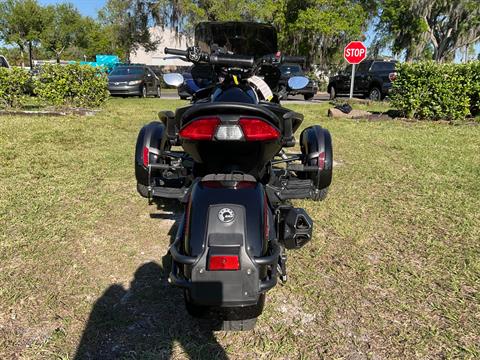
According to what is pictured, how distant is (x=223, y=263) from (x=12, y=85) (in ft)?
33.0

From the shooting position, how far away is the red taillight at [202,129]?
213cm

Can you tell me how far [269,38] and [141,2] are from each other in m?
40.8

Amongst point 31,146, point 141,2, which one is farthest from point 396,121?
point 141,2

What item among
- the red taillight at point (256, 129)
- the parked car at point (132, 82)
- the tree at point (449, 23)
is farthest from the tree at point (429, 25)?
the red taillight at point (256, 129)

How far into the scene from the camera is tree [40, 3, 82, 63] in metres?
42.4

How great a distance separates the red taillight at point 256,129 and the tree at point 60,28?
45.4 meters

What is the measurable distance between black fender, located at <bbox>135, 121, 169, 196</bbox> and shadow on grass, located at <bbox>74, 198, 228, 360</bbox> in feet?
2.97

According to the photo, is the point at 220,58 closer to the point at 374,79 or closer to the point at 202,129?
the point at 202,129

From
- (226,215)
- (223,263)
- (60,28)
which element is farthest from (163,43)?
(223,263)

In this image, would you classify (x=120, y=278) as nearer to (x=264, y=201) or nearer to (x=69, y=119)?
(x=264, y=201)

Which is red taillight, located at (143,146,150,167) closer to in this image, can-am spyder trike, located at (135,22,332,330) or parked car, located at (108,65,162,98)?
can-am spyder trike, located at (135,22,332,330)

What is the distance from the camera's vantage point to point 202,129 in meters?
2.15

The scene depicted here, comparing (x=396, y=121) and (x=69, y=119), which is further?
(x=396, y=121)

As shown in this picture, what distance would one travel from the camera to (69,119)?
9.59 m
